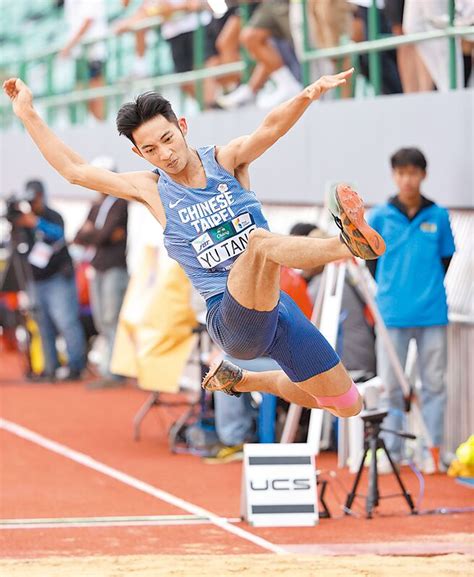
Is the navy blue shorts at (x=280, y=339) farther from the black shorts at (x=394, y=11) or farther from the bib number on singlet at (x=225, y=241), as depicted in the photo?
the black shorts at (x=394, y=11)

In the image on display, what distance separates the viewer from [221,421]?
10328mm

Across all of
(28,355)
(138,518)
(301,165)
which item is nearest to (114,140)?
(28,355)

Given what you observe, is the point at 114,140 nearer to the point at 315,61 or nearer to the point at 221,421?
the point at 315,61

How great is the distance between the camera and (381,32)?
38.1 ft

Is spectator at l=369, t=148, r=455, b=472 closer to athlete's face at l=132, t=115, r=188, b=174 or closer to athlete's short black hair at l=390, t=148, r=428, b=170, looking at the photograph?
athlete's short black hair at l=390, t=148, r=428, b=170

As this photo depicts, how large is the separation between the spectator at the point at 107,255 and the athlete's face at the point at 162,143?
6825mm

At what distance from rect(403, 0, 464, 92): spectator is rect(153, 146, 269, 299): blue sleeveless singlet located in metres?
4.17

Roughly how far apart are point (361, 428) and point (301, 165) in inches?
134

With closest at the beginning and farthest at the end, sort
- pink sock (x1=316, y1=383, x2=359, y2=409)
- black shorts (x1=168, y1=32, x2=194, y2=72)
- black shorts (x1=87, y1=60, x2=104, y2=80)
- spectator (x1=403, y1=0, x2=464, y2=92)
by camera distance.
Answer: pink sock (x1=316, y1=383, x2=359, y2=409)
spectator (x1=403, y1=0, x2=464, y2=92)
black shorts (x1=168, y1=32, x2=194, y2=72)
black shorts (x1=87, y1=60, x2=104, y2=80)

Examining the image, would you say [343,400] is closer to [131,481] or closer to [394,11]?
[131,481]

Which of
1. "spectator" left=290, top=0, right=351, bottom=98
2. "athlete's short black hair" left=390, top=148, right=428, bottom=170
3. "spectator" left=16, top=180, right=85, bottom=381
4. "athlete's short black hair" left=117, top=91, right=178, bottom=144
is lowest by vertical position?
"spectator" left=16, top=180, right=85, bottom=381

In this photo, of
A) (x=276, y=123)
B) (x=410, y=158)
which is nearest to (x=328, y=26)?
(x=410, y=158)

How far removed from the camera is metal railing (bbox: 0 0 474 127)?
35.4 ft

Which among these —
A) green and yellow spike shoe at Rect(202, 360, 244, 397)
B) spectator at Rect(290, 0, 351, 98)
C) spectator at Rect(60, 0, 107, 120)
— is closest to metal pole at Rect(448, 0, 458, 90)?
spectator at Rect(290, 0, 351, 98)
